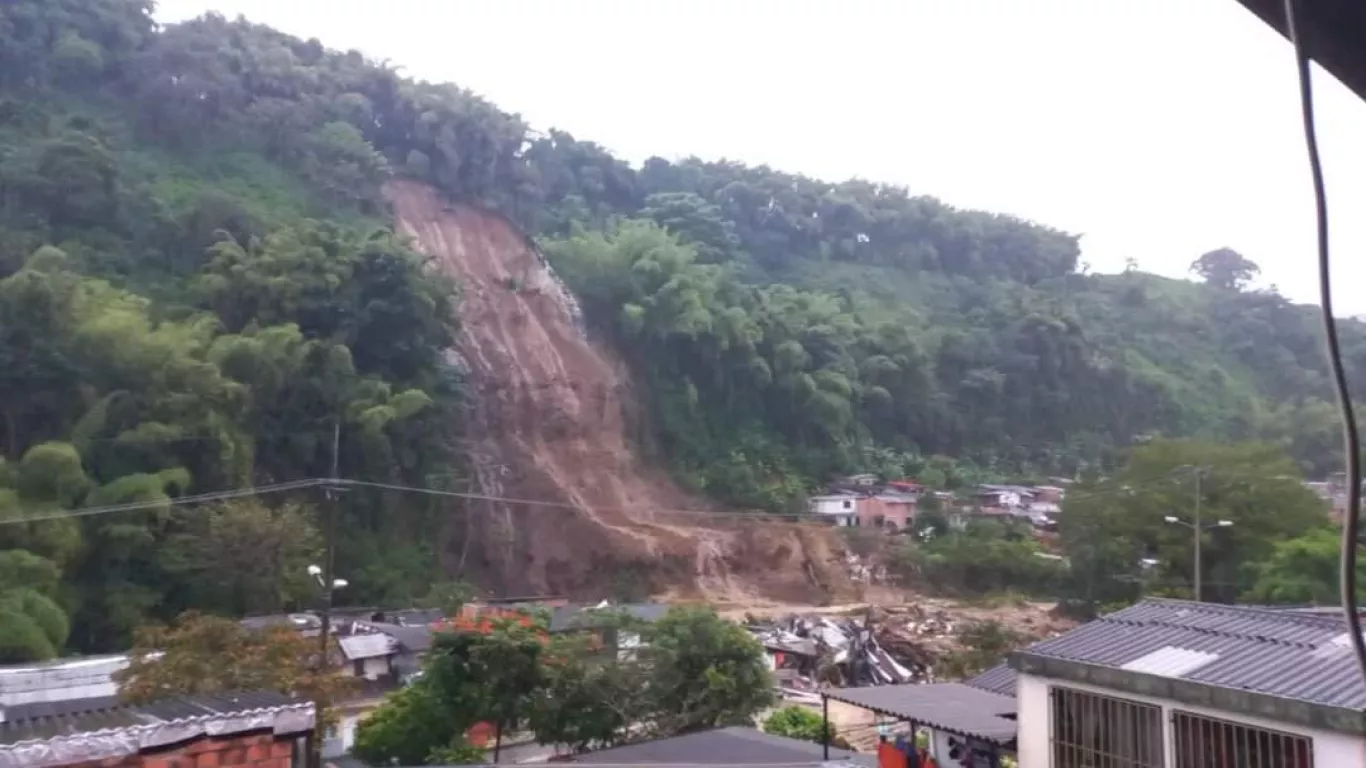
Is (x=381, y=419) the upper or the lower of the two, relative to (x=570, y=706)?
upper

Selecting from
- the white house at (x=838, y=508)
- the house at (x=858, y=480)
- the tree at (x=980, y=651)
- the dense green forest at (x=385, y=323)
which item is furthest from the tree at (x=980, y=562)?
the tree at (x=980, y=651)

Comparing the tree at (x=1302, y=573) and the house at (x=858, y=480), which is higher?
the house at (x=858, y=480)

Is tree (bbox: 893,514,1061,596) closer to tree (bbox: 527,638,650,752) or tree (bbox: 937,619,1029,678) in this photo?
tree (bbox: 937,619,1029,678)

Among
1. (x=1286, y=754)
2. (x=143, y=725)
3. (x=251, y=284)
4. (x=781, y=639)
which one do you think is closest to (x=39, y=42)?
(x=251, y=284)

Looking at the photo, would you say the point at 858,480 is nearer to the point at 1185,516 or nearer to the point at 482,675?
the point at 1185,516

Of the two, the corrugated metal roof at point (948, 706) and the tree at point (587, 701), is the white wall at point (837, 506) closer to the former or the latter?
the tree at point (587, 701)

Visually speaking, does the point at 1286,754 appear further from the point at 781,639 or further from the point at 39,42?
the point at 39,42

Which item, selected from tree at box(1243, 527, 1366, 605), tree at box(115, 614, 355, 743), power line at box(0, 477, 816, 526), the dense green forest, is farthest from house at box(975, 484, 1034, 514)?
tree at box(115, 614, 355, 743)

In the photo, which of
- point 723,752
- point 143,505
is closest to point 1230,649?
point 723,752
